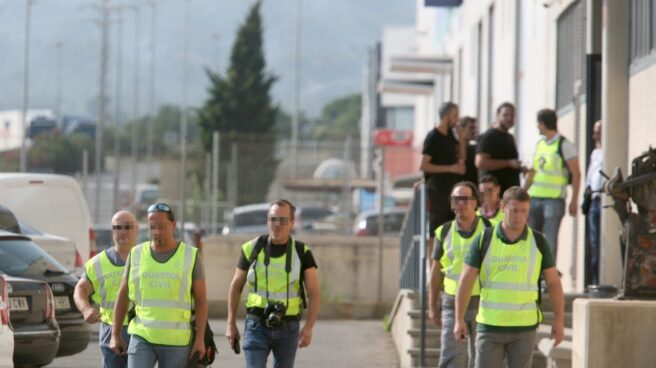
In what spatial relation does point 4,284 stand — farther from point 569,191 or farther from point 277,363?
point 569,191

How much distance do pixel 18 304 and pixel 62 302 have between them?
1.46 meters

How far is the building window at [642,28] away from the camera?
52.7 ft

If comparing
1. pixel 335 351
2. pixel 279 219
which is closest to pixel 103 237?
pixel 335 351

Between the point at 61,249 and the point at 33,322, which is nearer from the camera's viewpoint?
the point at 33,322

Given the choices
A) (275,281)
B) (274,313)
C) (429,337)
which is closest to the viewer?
(274,313)

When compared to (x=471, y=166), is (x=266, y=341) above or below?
below

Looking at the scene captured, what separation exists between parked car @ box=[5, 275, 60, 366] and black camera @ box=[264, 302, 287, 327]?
342cm

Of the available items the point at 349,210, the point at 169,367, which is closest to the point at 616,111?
the point at 169,367

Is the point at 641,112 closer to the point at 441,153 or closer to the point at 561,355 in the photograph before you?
the point at 441,153

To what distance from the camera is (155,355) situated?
10898 mm

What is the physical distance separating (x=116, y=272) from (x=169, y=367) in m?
1.36

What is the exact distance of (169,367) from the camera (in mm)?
10852

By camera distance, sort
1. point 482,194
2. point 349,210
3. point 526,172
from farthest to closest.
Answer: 1. point 349,210
2. point 526,172
3. point 482,194

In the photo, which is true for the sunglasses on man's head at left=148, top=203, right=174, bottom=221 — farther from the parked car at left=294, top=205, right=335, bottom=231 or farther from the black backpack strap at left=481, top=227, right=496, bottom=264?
the parked car at left=294, top=205, right=335, bottom=231
